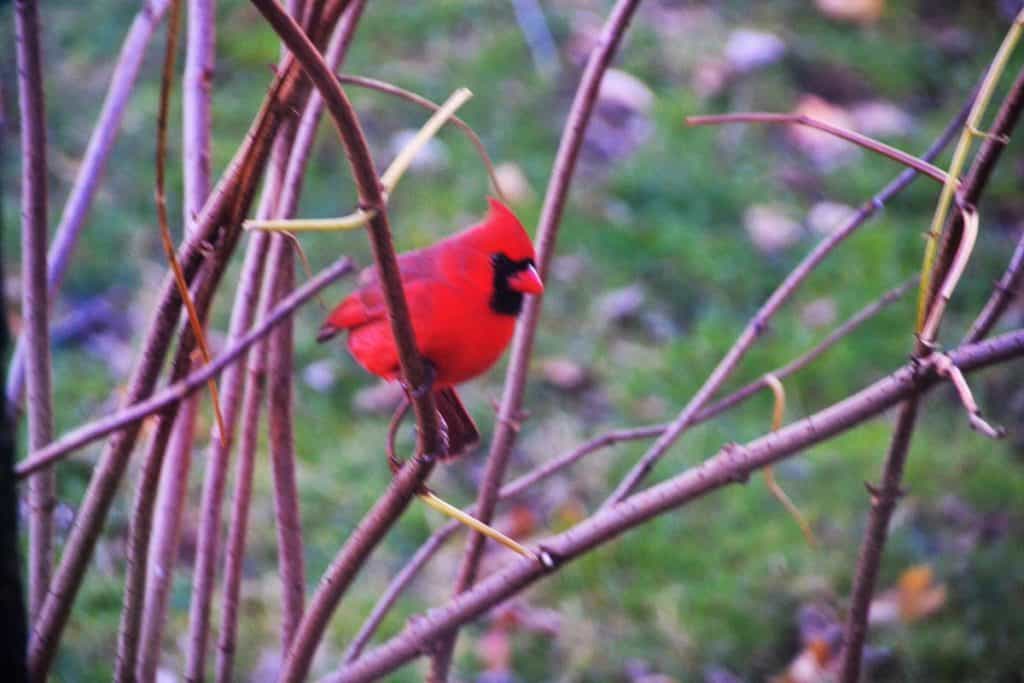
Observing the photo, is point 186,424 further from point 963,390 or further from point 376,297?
point 963,390

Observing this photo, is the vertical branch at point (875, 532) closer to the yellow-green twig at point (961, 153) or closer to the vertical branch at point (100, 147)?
the yellow-green twig at point (961, 153)

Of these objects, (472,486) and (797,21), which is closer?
(472,486)

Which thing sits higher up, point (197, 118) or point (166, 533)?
point (197, 118)

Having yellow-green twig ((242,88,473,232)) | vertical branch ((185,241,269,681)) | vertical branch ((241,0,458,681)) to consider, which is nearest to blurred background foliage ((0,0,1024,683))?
vertical branch ((185,241,269,681))

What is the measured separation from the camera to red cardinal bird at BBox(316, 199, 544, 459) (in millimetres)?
1203

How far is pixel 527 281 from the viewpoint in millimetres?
1285

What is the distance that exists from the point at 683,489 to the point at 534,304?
395mm

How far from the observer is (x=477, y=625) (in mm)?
2490

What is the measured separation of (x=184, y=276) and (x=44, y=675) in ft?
1.30

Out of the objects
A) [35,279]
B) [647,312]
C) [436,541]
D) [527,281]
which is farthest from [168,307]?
[647,312]

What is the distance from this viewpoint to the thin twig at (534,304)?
1229mm

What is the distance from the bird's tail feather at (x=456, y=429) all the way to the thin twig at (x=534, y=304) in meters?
0.08

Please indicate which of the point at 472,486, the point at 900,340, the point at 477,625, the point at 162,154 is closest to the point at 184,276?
the point at 162,154

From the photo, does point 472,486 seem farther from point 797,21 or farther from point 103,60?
→ point 797,21
